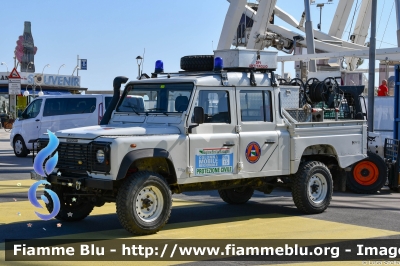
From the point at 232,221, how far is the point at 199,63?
2.56m

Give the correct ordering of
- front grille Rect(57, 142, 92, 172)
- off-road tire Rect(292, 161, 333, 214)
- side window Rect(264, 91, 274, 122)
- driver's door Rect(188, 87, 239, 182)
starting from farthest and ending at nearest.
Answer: off-road tire Rect(292, 161, 333, 214)
side window Rect(264, 91, 274, 122)
driver's door Rect(188, 87, 239, 182)
front grille Rect(57, 142, 92, 172)

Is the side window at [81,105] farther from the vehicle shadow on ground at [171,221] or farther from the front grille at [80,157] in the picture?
the front grille at [80,157]

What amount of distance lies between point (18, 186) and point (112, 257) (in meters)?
7.38

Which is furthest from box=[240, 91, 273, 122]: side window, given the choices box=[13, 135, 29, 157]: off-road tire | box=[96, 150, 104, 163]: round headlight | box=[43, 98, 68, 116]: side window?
box=[13, 135, 29, 157]: off-road tire

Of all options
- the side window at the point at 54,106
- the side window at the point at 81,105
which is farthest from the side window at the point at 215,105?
the side window at the point at 54,106

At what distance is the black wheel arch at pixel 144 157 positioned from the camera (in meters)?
8.55

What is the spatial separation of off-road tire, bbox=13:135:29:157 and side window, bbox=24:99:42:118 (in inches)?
35.1

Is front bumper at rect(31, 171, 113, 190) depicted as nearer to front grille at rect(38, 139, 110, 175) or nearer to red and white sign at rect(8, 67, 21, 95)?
front grille at rect(38, 139, 110, 175)

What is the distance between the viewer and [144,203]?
8.88m

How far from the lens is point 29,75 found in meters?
61.2

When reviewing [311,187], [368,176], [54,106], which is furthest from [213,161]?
[54,106]

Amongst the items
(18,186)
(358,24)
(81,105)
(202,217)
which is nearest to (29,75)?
(358,24)

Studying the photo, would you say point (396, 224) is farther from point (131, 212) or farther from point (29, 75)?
point (29, 75)

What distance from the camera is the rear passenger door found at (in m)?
10.1
